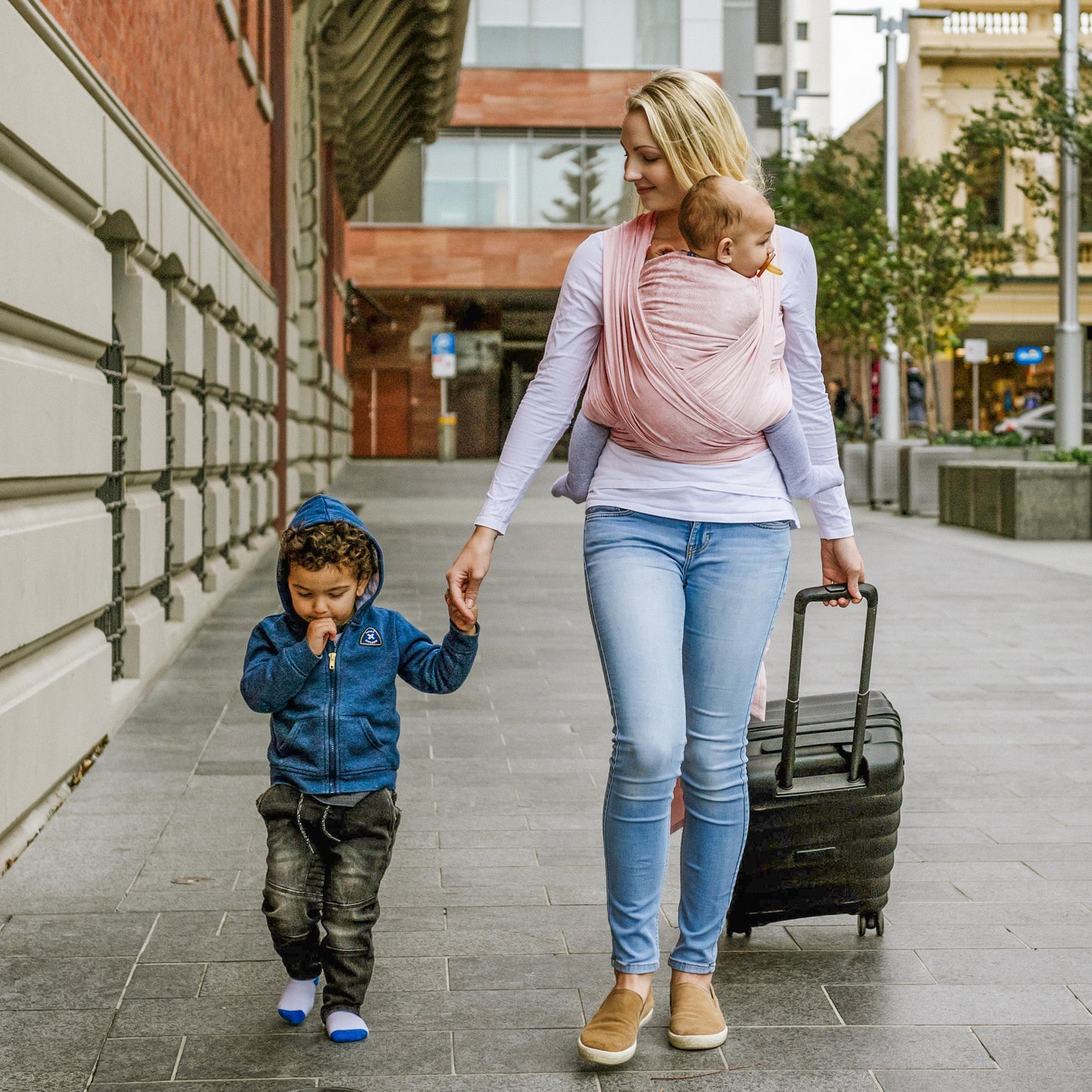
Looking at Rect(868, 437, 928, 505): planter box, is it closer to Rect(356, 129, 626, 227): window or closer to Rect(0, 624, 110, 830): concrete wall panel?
Rect(0, 624, 110, 830): concrete wall panel

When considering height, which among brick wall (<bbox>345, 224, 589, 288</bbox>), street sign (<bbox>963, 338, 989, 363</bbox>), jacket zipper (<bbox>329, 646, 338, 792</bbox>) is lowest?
jacket zipper (<bbox>329, 646, 338, 792</bbox>)

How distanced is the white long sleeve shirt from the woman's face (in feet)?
0.50

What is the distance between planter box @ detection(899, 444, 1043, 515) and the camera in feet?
74.0

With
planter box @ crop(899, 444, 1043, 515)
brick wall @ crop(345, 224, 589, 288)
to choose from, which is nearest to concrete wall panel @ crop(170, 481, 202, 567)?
planter box @ crop(899, 444, 1043, 515)

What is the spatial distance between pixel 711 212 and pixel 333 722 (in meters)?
1.22

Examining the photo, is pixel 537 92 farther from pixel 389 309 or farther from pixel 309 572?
pixel 309 572

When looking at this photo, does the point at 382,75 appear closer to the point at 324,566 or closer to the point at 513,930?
the point at 513,930

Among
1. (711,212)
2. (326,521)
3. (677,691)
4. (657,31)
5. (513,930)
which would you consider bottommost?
(513,930)

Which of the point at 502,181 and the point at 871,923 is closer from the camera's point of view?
the point at 871,923

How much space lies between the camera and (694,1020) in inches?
140

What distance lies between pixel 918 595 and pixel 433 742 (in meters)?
6.34

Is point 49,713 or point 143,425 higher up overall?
point 143,425

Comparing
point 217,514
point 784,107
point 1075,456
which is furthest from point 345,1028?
point 784,107

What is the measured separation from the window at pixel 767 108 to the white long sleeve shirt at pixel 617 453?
158 feet
